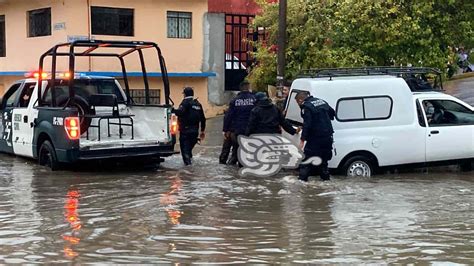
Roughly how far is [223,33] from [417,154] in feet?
41.1

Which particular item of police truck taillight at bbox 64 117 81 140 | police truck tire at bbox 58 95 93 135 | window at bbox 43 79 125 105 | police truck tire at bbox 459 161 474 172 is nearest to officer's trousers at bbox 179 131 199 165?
window at bbox 43 79 125 105

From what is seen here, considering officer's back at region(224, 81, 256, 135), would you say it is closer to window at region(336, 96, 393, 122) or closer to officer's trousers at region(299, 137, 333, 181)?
window at region(336, 96, 393, 122)

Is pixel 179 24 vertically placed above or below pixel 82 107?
above

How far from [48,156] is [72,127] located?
4.42ft

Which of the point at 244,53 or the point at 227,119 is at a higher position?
the point at 244,53

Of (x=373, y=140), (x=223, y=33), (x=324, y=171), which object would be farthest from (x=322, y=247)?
(x=223, y=33)

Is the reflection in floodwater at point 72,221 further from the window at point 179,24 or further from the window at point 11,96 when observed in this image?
the window at point 179,24

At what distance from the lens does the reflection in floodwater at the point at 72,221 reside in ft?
21.1

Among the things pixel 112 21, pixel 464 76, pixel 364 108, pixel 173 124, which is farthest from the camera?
pixel 464 76

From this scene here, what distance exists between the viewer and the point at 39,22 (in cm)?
2152

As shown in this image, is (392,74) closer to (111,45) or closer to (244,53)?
(111,45)

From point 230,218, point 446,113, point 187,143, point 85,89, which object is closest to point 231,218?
point 230,218

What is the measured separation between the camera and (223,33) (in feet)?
74.2

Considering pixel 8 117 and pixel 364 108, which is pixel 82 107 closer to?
pixel 8 117
